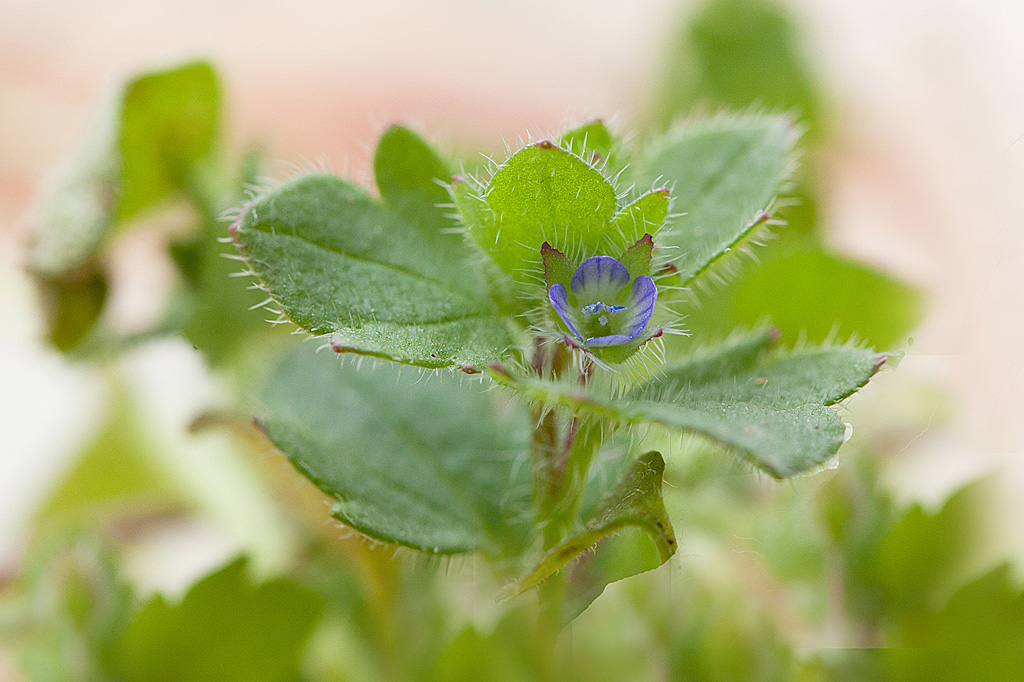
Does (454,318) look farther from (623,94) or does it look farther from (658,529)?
(623,94)

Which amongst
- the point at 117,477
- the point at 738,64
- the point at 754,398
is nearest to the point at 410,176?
the point at 754,398

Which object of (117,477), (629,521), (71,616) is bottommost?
(117,477)

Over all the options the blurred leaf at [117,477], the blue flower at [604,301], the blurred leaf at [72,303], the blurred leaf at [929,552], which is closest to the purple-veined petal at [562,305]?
the blue flower at [604,301]

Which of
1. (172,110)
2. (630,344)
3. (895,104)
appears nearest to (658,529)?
(630,344)

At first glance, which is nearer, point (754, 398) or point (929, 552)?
point (754, 398)

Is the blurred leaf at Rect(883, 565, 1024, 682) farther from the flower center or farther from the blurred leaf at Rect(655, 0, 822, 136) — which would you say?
the blurred leaf at Rect(655, 0, 822, 136)

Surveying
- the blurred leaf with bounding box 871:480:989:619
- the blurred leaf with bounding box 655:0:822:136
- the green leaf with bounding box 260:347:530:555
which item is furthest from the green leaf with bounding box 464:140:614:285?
the blurred leaf with bounding box 655:0:822:136

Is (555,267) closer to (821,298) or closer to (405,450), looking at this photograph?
(405,450)

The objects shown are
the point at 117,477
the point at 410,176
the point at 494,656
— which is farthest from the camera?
the point at 117,477
